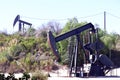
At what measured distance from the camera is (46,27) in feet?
191

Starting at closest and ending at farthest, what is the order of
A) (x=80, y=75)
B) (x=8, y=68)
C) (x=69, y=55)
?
(x=80, y=75)
(x=69, y=55)
(x=8, y=68)

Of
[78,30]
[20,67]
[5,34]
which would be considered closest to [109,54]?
[20,67]

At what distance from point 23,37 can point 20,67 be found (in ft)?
50.2

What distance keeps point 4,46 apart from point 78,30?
98.3 ft

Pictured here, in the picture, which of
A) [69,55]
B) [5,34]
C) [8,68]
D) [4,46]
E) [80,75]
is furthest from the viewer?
[5,34]

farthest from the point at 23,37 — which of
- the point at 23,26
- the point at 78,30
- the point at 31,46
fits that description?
the point at 78,30

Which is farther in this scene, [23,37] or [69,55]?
[23,37]

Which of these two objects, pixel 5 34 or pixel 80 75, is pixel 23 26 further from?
pixel 80 75

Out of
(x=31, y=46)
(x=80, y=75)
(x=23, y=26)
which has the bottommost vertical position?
(x=80, y=75)

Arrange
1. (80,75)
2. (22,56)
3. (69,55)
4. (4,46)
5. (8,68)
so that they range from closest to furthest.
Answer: (80,75)
(69,55)
(8,68)
(22,56)
(4,46)

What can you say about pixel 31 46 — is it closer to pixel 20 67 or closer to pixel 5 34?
pixel 20 67

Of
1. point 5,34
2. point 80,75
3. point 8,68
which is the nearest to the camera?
point 80,75

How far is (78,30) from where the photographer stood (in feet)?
99.0

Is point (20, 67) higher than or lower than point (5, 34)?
lower
